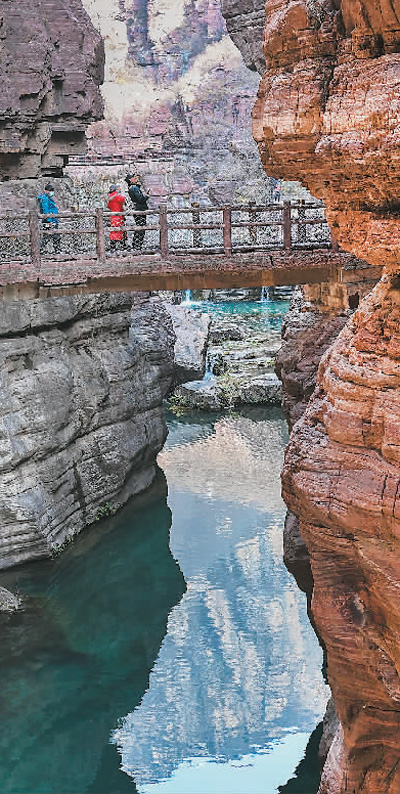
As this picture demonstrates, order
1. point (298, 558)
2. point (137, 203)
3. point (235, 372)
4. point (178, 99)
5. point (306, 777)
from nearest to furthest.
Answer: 1. point (306, 777)
2. point (298, 558)
3. point (137, 203)
4. point (235, 372)
5. point (178, 99)

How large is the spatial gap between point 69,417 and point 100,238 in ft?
17.2

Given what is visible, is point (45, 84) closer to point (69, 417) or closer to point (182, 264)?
point (69, 417)

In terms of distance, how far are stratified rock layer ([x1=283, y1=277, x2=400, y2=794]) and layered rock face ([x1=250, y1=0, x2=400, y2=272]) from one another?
2.16ft

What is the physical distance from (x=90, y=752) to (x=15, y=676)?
6.80ft

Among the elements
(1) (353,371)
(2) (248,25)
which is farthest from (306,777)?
(2) (248,25)

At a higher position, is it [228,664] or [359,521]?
[359,521]

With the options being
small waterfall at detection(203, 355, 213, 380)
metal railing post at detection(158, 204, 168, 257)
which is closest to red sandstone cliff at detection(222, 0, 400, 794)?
metal railing post at detection(158, 204, 168, 257)

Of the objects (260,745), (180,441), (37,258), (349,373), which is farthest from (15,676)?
(180,441)

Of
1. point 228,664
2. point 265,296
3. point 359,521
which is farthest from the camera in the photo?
point 265,296

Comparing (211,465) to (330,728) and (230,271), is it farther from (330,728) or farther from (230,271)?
(330,728)

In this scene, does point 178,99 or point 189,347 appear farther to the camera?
point 178,99

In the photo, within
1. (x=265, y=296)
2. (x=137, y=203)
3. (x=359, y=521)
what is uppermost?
(x=137, y=203)

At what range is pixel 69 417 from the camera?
65.4ft

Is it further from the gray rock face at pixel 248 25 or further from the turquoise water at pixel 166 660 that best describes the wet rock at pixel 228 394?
the gray rock face at pixel 248 25
